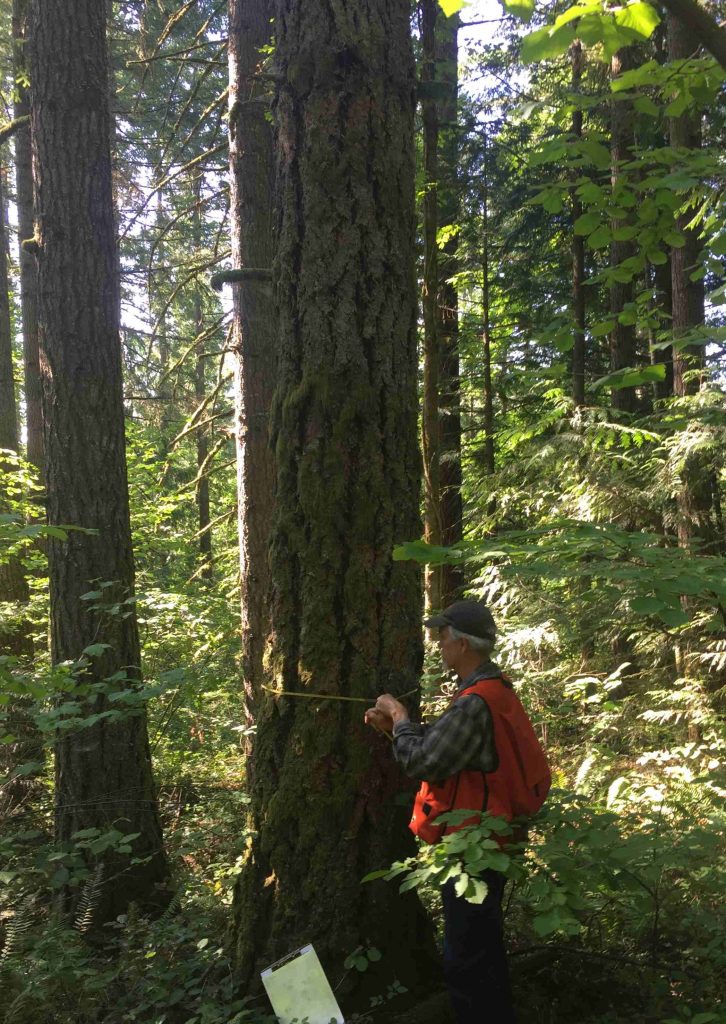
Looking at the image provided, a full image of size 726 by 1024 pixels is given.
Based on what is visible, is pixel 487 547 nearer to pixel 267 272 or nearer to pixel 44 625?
pixel 267 272

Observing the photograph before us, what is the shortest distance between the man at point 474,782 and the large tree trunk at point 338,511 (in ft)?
0.85

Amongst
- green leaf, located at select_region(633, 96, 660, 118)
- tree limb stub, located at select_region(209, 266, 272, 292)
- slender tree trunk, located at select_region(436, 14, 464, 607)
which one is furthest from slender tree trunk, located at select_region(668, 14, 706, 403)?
tree limb stub, located at select_region(209, 266, 272, 292)

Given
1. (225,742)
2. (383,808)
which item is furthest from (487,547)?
(225,742)

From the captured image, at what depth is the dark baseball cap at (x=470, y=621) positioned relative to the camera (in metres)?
3.21

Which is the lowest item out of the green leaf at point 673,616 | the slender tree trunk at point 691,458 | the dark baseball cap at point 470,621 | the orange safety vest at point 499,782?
the orange safety vest at point 499,782

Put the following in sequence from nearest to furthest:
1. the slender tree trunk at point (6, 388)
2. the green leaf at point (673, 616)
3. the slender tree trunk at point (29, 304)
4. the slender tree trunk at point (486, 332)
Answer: the green leaf at point (673, 616)
the slender tree trunk at point (486, 332)
the slender tree trunk at point (29, 304)
the slender tree trunk at point (6, 388)

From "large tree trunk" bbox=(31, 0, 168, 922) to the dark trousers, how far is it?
114 inches

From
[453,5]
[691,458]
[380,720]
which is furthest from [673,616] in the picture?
[691,458]

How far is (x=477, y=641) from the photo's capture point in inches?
127

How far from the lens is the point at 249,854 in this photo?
129 inches

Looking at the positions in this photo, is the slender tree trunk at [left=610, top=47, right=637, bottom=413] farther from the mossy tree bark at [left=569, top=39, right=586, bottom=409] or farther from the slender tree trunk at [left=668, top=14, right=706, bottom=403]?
the slender tree trunk at [left=668, top=14, right=706, bottom=403]

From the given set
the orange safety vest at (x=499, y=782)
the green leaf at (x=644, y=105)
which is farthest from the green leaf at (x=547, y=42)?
the orange safety vest at (x=499, y=782)

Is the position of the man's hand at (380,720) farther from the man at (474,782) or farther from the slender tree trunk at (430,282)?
the slender tree trunk at (430,282)

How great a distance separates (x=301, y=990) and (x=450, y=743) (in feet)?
3.95
